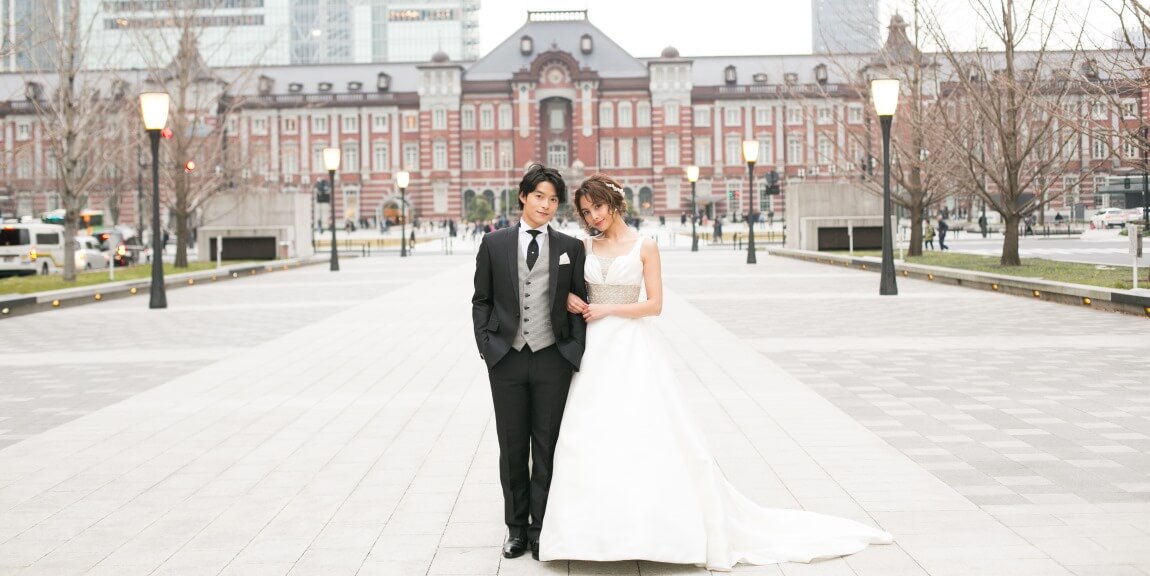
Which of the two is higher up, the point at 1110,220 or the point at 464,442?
the point at 1110,220

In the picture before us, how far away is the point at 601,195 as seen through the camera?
5223 mm

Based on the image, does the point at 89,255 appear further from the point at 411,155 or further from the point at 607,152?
the point at 607,152

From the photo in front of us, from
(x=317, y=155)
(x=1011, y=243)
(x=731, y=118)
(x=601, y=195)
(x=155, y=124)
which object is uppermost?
(x=731, y=118)

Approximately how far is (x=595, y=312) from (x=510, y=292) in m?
0.42

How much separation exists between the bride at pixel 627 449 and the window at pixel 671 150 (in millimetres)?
96192

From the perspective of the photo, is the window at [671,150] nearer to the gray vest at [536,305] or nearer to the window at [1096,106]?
the window at [1096,106]

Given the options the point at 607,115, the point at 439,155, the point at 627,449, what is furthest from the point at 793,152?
the point at 627,449

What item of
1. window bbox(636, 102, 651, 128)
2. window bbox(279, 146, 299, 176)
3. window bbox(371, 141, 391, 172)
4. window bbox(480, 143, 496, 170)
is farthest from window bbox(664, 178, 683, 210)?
window bbox(279, 146, 299, 176)

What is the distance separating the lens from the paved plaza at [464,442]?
554 centimetres

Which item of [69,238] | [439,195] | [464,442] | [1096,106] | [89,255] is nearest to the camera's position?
[464,442]

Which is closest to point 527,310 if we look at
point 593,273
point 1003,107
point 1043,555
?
point 593,273

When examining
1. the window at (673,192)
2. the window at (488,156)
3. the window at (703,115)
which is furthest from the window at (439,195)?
the window at (703,115)

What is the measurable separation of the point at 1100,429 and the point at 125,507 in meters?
6.34

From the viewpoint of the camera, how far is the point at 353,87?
10375 cm
